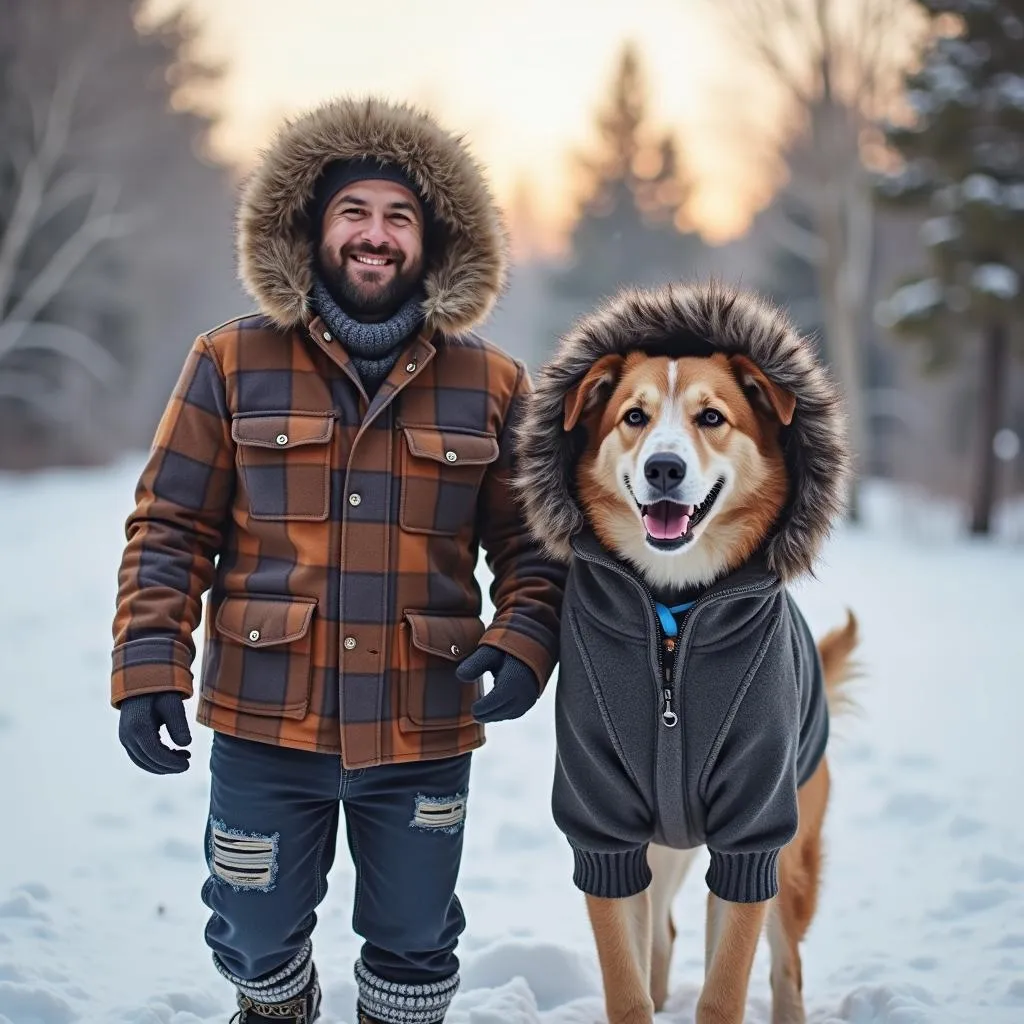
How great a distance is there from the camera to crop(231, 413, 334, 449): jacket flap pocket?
2.27 m

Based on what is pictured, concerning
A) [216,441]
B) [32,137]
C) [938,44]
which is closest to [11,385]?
[32,137]

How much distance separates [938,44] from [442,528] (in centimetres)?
1188

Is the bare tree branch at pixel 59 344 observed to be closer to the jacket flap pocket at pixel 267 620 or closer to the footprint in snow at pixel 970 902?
→ the jacket flap pocket at pixel 267 620

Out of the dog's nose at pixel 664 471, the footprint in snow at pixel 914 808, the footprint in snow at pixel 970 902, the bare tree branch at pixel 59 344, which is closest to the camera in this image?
the dog's nose at pixel 664 471

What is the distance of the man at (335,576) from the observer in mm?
2260

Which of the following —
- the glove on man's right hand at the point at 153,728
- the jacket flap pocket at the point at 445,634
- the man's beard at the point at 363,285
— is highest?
the man's beard at the point at 363,285

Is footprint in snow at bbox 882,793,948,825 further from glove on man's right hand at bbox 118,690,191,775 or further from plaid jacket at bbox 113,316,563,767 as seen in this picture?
glove on man's right hand at bbox 118,690,191,775

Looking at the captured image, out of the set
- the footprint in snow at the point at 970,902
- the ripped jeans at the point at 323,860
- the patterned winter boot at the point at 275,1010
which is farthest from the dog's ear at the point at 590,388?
the footprint in snow at the point at 970,902

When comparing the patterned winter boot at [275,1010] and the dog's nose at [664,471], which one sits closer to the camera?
the dog's nose at [664,471]

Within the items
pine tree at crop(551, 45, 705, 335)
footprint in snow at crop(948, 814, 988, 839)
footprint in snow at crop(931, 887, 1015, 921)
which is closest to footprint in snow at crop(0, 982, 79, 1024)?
footprint in snow at crop(931, 887, 1015, 921)

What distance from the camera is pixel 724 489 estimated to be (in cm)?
227

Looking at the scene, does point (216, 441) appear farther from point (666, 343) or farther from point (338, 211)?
point (666, 343)

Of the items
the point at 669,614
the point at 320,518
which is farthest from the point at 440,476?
the point at 669,614

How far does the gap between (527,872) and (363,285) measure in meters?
2.36
